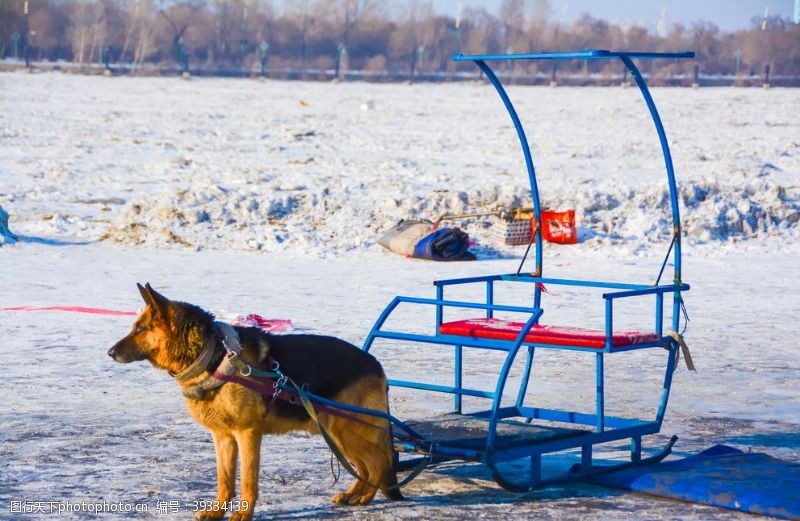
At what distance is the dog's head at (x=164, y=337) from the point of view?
5246mm

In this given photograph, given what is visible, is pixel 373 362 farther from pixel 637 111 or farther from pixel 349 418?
pixel 637 111

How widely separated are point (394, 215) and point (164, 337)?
1232 cm

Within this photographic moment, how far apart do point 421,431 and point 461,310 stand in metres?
5.63

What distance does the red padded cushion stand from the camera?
6156 millimetres

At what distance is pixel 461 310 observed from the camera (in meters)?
11.9

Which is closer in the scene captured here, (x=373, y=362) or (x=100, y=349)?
(x=373, y=362)

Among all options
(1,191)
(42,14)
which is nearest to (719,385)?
(1,191)

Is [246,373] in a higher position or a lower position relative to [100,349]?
higher

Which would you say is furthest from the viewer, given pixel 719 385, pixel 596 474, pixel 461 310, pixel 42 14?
pixel 42 14

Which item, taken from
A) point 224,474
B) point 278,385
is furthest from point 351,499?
point 278,385

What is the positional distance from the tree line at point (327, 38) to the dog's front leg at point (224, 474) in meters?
48.0

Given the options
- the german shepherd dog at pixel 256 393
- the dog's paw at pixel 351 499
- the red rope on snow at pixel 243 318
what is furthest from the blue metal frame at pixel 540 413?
the red rope on snow at pixel 243 318

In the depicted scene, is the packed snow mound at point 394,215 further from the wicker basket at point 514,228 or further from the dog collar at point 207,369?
the dog collar at point 207,369

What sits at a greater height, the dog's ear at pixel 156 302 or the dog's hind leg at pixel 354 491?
Answer: the dog's ear at pixel 156 302
